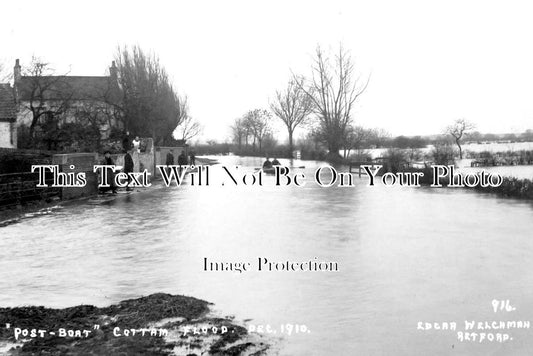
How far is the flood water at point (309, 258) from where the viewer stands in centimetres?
579

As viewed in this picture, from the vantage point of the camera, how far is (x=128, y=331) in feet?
17.4

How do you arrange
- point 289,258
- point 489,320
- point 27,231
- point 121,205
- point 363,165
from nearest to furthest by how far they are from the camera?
point 489,320, point 289,258, point 27,231, point 121,205, point 363,165

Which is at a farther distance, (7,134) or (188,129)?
(188,129)

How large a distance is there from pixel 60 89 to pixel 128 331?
39.3m

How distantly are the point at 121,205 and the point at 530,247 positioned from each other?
1186 centimetres

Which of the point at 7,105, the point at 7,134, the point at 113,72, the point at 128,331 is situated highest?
the point at 113,72

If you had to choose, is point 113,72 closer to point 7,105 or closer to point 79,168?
point 7,105

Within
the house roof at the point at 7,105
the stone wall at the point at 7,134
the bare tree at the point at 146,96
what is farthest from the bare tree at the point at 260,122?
the stone wall at the point at 7,134

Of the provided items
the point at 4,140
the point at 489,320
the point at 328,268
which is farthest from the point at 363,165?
the point at 489,320

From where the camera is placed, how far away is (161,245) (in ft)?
34.2

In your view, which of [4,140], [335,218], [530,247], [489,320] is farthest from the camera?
[4,140]

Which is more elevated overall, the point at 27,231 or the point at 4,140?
the point at 4,140

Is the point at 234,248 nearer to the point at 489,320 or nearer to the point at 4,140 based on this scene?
the point at 489,320

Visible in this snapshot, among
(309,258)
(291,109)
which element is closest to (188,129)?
(291,109)
